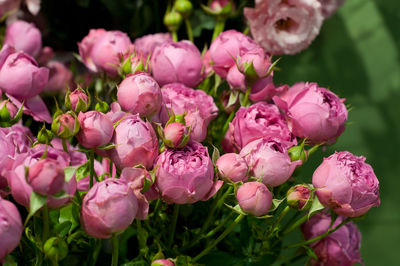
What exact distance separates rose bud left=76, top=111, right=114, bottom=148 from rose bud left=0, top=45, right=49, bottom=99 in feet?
0.42

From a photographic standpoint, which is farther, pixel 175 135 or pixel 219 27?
pixel 219 27

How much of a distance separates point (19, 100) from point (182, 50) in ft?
0.58

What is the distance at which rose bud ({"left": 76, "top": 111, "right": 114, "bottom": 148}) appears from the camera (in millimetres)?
406

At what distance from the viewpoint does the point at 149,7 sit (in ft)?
2.63

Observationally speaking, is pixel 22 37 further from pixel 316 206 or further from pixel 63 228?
pixel 316 206

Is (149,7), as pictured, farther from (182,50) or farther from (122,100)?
(122,100)

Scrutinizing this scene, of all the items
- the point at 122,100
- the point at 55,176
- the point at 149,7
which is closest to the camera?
the point at 55,176

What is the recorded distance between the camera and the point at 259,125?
1.66 ft

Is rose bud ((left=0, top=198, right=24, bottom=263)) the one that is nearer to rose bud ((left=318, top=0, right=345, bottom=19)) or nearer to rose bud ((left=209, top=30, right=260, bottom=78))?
rose bud ((left=209, top=30, right=260, bottom=78))

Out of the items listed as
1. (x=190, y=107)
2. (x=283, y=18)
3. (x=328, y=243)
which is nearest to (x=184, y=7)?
(x=283, y=18)

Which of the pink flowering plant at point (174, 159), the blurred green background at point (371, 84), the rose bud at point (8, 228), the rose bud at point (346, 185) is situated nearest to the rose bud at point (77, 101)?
the pink flowering plant at point (174, 159)

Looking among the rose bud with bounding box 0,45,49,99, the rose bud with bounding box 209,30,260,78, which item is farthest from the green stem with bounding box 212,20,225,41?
the rose bud with bounding box 0,45,49,99

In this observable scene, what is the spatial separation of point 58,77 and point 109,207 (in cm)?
38

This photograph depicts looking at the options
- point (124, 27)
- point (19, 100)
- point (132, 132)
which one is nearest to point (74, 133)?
point (132, 132)
